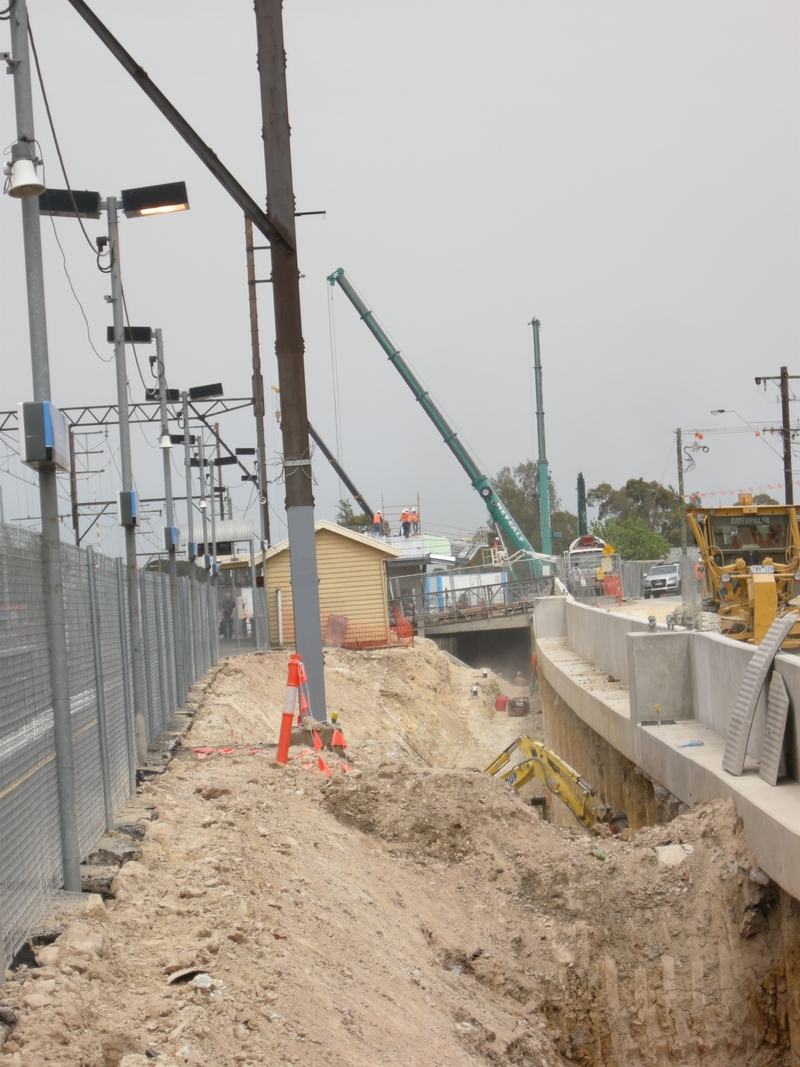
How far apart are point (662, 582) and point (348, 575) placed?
58.7 feet

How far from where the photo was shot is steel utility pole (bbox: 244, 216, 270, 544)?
3350cm

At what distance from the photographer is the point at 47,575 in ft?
21.7

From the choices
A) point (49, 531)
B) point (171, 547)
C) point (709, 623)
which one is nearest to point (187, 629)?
point (171, 547)

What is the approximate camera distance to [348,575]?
41.8 m

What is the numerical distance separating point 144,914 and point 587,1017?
3.44 m

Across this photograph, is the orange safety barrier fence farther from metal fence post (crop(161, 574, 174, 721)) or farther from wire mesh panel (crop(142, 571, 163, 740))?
wire mesh panel (crop(142, 571, 163, 740))

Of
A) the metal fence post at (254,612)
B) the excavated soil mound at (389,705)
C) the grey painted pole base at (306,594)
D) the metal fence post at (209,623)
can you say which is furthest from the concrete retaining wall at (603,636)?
the metal fence post at (254,612)

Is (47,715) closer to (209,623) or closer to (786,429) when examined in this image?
(209,623)

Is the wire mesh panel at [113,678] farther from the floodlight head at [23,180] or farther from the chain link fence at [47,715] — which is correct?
the floodlight head at [23,180]

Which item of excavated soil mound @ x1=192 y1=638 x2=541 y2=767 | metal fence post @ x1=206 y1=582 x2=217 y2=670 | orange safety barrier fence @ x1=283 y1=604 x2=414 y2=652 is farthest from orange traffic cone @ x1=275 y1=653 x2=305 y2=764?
orange safety barrier fence @ x1=283 y1=604 x2=414 y2=652

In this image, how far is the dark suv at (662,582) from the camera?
170ft

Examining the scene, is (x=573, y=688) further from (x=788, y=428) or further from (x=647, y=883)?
(x=788, y=428)

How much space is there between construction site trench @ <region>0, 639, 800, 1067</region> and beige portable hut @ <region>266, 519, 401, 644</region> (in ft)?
97.7

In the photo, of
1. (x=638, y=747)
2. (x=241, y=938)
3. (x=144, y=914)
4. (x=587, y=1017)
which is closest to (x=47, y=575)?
(x=144, y=914)
